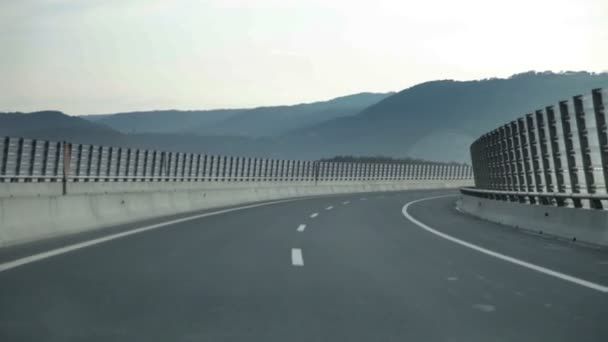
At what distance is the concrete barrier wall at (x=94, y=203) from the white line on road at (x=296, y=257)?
15.1ft

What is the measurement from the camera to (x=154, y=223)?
20172 mm

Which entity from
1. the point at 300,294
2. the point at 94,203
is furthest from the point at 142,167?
the point at 300,294

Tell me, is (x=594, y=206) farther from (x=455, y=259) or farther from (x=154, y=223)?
(x=154, y=223)

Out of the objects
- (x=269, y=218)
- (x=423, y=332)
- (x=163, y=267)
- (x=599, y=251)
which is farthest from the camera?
(x=269, y=218)

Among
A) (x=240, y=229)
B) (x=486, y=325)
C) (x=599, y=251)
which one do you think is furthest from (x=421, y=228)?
(x=486, y=325)

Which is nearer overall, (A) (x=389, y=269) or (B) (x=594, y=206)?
(A) (x=389, y=269)

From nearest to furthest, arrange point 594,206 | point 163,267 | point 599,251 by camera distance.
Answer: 1. point 163,267
2. point 599,251
3. point 594,206

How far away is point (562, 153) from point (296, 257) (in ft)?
28.3

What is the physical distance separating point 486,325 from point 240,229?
37.7 ft

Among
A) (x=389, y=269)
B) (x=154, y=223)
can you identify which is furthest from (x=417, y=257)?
(x=154, y=223)

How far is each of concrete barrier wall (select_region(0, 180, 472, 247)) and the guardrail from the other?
1888 mm

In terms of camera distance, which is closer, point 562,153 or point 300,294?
point 300,294

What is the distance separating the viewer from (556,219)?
56.8ft

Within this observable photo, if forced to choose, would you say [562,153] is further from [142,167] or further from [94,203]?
[142,167]
